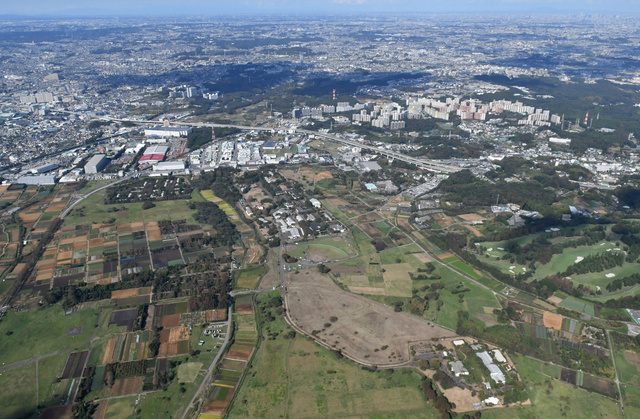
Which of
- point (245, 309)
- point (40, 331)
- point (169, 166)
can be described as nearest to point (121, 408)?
point (40, 331)

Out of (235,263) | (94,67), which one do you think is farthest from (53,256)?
(94,67)

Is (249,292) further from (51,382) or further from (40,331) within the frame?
(40,331)

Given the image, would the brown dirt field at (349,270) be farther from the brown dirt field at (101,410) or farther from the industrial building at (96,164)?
the industrial building at (96,164)

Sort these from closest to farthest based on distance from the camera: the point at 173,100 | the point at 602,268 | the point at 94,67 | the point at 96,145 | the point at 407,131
Result: 1. the point at 602,268
2. the point at 96,145
3. the point at 407,131
4. the point at 173,100
5. the point at 94,67

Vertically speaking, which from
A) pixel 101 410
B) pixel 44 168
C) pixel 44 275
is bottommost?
pixel 101 410

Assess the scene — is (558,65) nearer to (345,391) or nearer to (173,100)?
(173,100)

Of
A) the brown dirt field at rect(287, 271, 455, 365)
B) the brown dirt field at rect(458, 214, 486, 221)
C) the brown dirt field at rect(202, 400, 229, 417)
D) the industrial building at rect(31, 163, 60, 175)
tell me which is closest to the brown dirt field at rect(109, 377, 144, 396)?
the brown dirt field at rect(202, 400, 229, 417)
